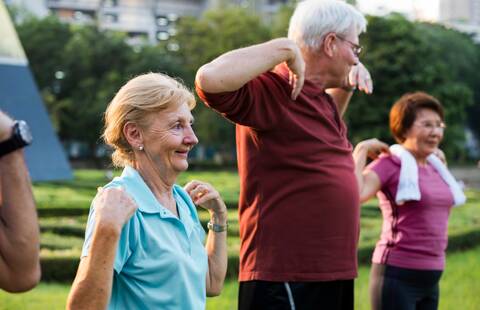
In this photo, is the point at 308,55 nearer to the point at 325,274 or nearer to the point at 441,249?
the point at 325,274

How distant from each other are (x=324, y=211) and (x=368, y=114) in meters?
33.7

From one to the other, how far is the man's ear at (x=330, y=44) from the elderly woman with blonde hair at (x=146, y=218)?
3.08 ft

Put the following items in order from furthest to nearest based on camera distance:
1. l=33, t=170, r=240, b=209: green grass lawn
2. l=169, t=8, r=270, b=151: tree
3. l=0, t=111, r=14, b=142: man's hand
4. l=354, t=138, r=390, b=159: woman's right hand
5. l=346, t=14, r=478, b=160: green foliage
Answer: l=169, t=8, r=270, b=151: tree < l=346, t=14, r=478, b=160: green foliage < l=33, t=170, r=240, b=209: green grass lawn < l=354, t=138, r=390, b=159: woman's right hand < l=0, t=111, r=14, b=142: man's hand

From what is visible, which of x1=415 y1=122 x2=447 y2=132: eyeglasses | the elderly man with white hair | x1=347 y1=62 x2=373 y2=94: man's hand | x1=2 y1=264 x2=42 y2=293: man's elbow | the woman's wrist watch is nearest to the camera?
x1=2 y1=264 x2=42 y2=293: man's elbow

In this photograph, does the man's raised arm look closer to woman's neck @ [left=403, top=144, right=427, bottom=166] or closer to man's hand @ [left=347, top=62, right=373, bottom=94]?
man's hand @ [left=347, top=62, right=373, bottom=94]

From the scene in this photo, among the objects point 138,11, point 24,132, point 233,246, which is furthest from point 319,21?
point 138,11

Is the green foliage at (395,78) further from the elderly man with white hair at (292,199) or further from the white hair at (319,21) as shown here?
the elderly man with white hair at (292,199)

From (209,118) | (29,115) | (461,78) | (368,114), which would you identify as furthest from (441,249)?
(461,78)

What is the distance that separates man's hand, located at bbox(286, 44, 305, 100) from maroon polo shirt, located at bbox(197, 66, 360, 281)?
2.1 inches

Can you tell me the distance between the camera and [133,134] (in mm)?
2438

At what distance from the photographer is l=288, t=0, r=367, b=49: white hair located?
3.29 meters

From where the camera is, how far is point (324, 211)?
10.3ft

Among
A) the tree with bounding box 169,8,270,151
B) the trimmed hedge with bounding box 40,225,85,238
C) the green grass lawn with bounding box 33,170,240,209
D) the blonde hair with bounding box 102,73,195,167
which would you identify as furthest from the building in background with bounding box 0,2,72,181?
the tree with bounding box 169,8,270,151

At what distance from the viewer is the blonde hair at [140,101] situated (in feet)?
7.83
